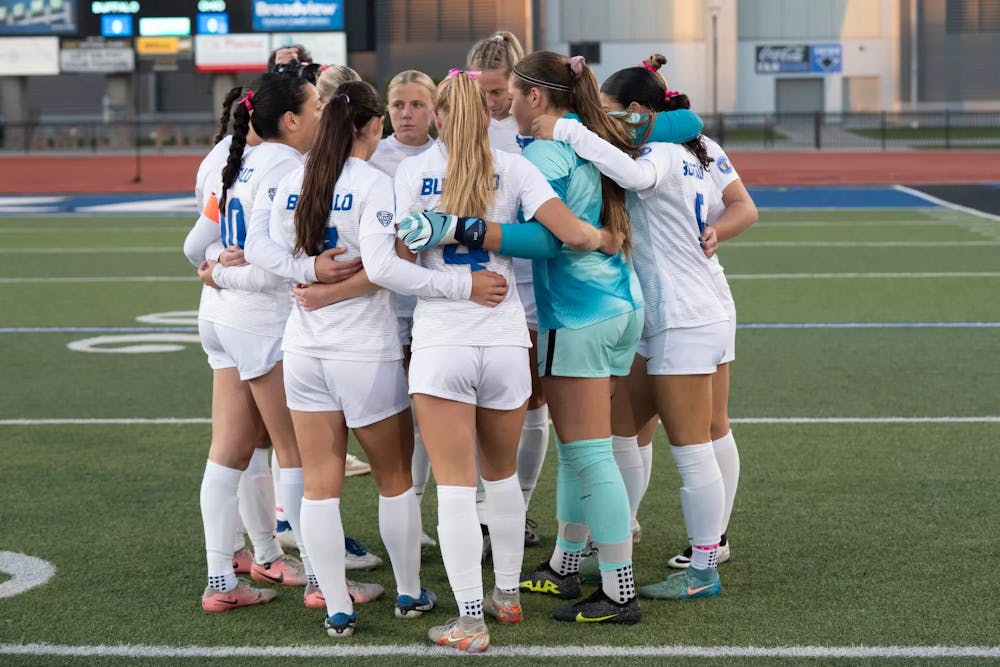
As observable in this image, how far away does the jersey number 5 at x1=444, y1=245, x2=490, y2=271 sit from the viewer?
3916 mm

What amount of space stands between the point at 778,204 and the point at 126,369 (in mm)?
14122

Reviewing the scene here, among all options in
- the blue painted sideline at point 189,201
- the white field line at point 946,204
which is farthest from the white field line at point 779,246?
the blue painted sideline at point 189,201

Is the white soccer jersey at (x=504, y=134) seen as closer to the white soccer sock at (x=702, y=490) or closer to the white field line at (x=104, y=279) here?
the white soccer sock at (x=702, y=490)

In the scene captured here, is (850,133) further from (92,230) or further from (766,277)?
(766,277)

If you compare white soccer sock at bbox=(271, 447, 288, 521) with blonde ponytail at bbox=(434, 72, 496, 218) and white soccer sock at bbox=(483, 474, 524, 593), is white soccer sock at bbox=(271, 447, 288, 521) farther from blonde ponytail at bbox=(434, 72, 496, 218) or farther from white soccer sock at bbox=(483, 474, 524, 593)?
blonde ponytail at bbox=(434, 72, 496, 218)

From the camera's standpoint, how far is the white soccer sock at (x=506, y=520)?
410 cm

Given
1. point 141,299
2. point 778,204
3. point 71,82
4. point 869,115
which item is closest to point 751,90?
point 869,115

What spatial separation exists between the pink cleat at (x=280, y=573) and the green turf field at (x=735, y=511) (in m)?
0.08

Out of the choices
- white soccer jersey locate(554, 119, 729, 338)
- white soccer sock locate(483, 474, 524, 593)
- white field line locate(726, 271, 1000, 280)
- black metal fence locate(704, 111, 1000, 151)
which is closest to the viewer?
white soccer sock locate(483, 474, 524, 593)

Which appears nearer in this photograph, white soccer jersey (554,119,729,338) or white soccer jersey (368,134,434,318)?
white soccer jersey (554,119,729,338)

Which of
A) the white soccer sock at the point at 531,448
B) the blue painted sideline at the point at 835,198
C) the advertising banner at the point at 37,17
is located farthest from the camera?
the advertising banner at the point at 37,17

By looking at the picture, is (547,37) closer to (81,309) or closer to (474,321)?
(81,309)

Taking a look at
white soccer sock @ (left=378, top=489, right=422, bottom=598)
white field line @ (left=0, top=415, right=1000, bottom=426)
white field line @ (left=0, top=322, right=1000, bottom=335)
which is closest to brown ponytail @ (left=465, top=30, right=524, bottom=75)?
white soccer sock @ (left=378, top=489, right=422, bottom=598)

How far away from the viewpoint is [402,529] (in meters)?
4.15
